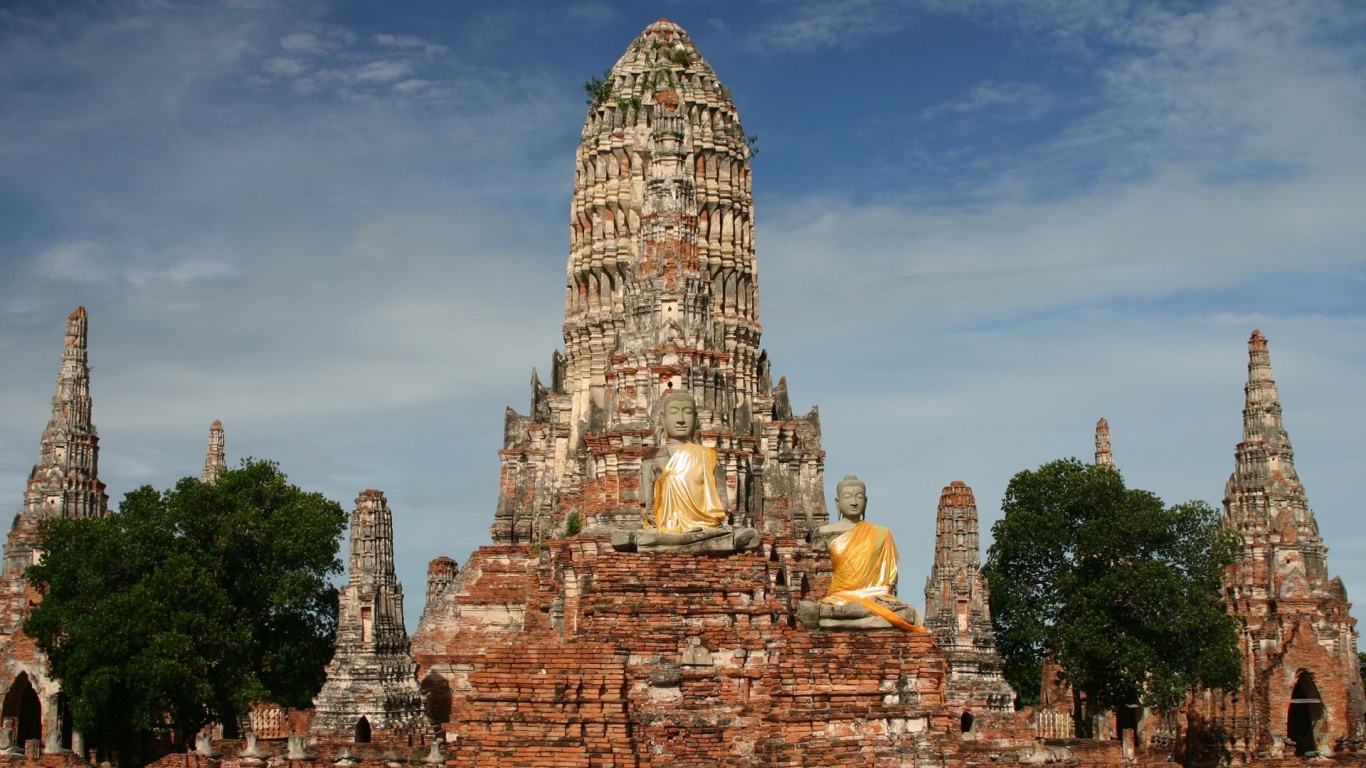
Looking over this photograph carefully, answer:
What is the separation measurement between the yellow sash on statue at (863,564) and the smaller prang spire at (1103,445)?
38361 mm

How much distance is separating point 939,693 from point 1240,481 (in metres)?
36.7

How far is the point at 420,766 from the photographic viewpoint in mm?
27984

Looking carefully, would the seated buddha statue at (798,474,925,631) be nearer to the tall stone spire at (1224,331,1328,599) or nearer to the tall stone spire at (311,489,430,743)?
the tall stone spire at (311,489,430,743)

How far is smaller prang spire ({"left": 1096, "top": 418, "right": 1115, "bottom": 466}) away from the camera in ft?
188

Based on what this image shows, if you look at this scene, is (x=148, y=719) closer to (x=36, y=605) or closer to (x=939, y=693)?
(x=36, y=605)

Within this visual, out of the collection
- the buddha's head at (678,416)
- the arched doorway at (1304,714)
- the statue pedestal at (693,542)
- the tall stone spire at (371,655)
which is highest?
the buddha's head at (678,416)

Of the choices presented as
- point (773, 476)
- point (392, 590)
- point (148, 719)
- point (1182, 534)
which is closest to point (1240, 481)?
point (1182, 534)

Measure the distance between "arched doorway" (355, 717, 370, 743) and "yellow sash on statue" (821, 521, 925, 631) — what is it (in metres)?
14.6

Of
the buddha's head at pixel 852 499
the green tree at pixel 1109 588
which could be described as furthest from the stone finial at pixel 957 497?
the buddha's head at pixel 852 499

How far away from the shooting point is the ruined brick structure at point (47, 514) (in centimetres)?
4566

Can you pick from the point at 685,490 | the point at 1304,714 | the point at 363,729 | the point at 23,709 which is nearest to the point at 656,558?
the point at 685,490

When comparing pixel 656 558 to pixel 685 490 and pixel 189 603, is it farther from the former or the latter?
pixel 189 603

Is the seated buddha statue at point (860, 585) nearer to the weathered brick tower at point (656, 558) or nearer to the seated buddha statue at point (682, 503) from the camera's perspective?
the weathered brick tower at point (656, 558)

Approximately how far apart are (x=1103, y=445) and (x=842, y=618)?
4008cm
